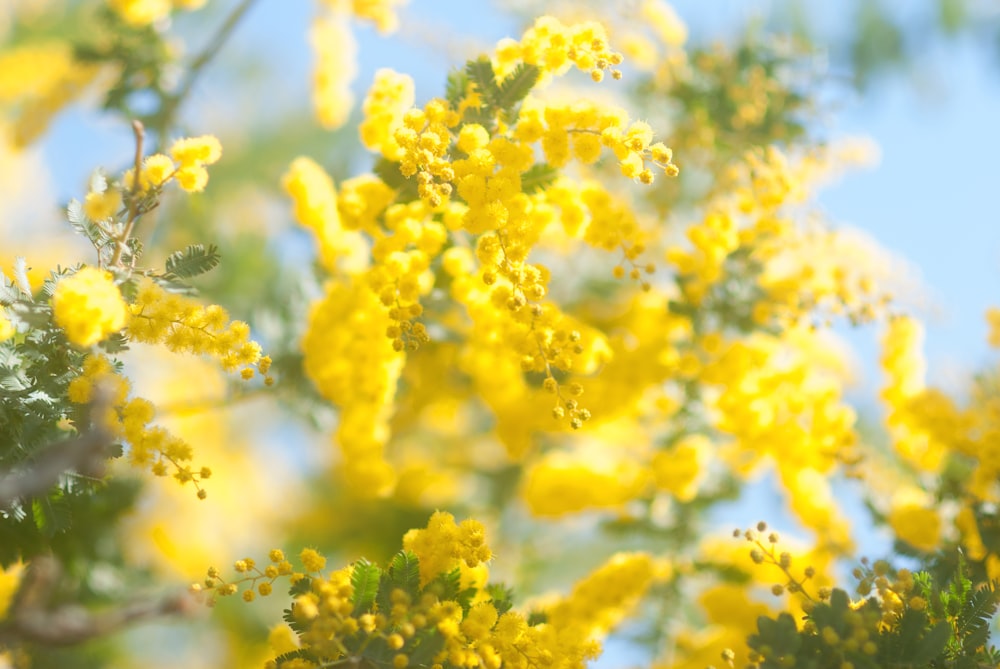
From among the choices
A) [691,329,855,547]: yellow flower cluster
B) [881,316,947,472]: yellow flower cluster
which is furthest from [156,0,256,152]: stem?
[881,316,947,472]: yellow flower cluster

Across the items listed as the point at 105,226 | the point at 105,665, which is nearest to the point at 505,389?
the point at 105,226

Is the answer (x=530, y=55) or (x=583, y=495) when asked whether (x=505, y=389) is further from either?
(x=530, y=55)

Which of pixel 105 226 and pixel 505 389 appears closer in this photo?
pixel 105 226

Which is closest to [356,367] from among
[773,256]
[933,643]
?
[773,256]

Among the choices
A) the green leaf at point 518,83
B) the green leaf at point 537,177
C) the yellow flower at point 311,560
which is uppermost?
the green leaf at point 518,83

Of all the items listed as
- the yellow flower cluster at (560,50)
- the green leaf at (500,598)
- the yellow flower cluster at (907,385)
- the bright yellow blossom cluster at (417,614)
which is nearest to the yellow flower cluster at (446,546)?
the bright yellow blossom cluster at (417,614)

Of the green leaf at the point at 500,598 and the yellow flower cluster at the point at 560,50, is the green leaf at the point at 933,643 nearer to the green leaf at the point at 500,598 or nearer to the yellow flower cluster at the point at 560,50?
the green leaf at the point at 500,598
